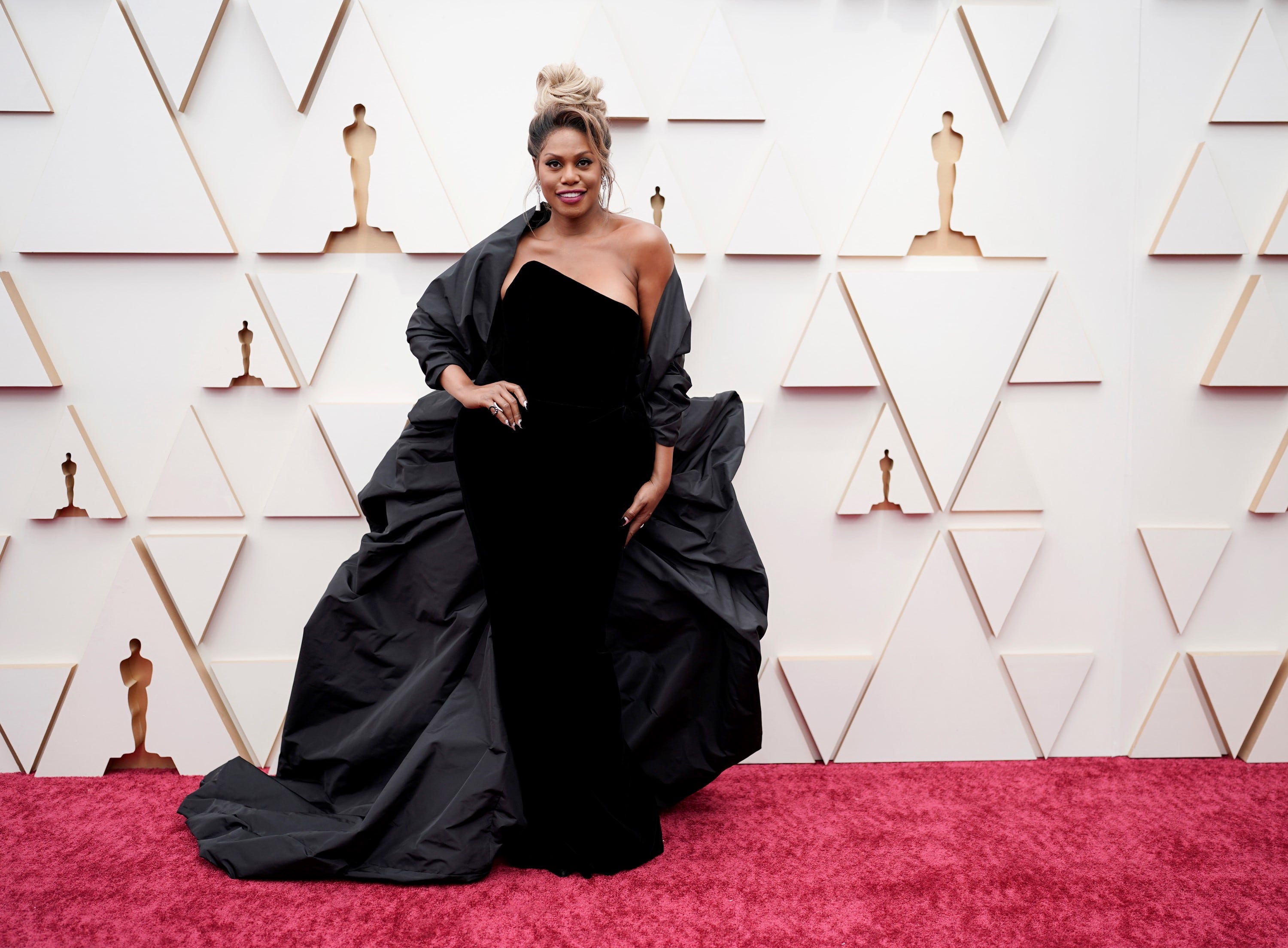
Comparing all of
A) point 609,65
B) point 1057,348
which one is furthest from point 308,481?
point 1057,348

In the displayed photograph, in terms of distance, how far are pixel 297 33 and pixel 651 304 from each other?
122 cm

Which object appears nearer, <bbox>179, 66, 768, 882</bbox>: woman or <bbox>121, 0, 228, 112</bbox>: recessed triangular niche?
<bbox>179, 66, 768, 882</bbox>: woman

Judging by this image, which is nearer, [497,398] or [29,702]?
[497,398]

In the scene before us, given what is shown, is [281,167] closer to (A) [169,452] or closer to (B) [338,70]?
(B) [338,70]

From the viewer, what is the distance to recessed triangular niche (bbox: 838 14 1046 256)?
2.25m

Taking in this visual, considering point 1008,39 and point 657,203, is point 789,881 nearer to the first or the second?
point 657,203

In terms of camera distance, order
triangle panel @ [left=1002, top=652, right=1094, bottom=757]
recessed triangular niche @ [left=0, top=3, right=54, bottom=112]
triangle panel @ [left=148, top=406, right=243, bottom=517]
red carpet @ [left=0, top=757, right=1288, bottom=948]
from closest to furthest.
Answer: red carpet @ [left=0, top=757, right=1288, bottom=948] → recessed triangular niche @ [left=0, top=3, right=54, bottom=112] → triangle panel @ [left=148, top=406, right=243, bottom=517] → triangle panel @ [left=1002, top=652, right=1094, bottom=757]

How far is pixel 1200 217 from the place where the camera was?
228cm

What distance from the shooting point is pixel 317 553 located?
230 cm

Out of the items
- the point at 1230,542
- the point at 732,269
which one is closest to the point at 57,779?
the point at 732,269

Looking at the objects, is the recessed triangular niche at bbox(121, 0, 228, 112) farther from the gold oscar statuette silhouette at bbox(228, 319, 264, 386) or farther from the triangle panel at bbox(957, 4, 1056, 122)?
the triangle panel at bbox(957, 4, 1056, 122)

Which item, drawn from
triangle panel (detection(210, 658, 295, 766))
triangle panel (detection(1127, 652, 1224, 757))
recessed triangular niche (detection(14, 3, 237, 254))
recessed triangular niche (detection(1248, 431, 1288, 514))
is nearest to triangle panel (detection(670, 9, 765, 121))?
recessed triangular niche (detection(14, 3, 237, 254))

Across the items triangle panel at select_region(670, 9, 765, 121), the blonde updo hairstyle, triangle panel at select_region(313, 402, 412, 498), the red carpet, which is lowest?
the red carpet

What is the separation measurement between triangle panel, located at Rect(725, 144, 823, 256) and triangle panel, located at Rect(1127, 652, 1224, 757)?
1.58 metres
